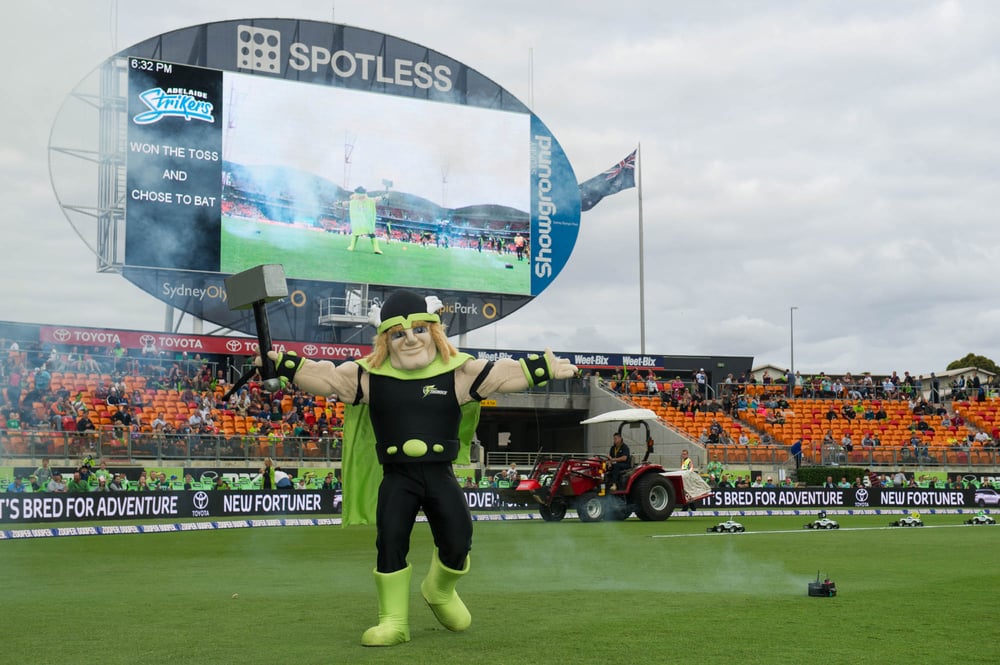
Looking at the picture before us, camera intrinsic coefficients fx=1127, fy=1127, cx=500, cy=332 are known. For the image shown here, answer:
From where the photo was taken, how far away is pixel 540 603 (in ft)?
31.1

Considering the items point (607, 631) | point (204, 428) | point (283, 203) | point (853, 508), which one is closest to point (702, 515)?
point (853, 508)

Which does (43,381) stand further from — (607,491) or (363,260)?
(607,491)

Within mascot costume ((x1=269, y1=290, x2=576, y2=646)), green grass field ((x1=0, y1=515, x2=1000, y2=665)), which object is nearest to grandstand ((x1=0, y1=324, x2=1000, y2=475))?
green grass field ((x1=0, y1=515, x2=1000, y2=665))

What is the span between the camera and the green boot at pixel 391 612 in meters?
7.39

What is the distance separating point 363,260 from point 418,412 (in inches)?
1194

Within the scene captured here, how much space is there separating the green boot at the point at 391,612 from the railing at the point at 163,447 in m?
19.2

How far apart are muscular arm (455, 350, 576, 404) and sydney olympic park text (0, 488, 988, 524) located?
1238 centimetres

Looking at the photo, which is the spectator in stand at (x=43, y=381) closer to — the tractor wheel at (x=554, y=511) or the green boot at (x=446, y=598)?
the tractor wheel at (x=554, y=511)

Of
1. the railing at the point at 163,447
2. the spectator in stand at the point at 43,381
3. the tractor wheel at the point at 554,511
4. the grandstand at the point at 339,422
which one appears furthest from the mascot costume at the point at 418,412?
the spectator in stand at the point at 43,381

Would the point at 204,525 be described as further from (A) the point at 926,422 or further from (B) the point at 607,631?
(A) the point at 926,422

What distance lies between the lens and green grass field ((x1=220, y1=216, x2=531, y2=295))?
36.0 metres

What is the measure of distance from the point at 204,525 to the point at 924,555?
569 inches

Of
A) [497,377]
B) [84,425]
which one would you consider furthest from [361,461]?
[84,425]

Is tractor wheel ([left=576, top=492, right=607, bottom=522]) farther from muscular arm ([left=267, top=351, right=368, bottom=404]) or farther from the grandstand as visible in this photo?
muscular arm ([left=267, top=351, right=368, bottom=404])
